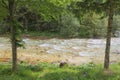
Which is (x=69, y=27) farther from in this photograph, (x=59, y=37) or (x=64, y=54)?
(x=64, y=54)

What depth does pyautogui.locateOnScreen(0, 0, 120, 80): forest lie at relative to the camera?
12.8 metres

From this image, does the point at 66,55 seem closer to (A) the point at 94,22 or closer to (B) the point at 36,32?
(A) the point at 94,22

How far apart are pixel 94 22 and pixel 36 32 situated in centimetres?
951

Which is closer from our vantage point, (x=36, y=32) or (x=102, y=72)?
(x=102, y=72)

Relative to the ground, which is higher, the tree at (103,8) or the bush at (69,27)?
the tree at (103,8)

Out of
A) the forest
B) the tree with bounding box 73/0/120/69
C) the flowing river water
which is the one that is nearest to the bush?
the forest

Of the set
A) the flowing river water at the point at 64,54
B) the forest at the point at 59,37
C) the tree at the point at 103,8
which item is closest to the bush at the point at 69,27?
the forest at the point at 59,37

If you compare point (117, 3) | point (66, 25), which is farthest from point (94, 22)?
point (117, 3)

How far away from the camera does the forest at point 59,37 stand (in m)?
12.8

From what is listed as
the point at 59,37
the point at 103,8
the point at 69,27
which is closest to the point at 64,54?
the point at 103,8

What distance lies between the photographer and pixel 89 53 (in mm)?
27625

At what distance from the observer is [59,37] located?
41.6 meters

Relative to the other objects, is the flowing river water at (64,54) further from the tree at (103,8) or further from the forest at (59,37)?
the tree at (103,8)

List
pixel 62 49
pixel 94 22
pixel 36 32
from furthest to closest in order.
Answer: pixel 36 32
pixel 94 22
pixel 62 49
